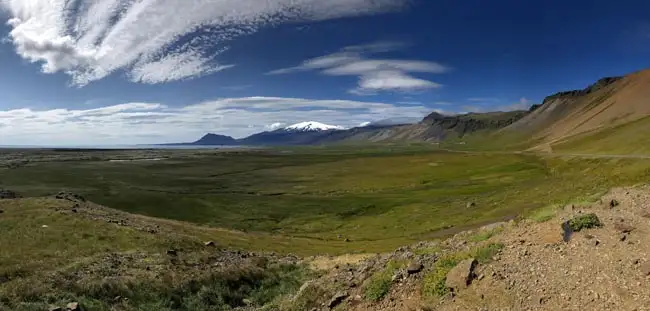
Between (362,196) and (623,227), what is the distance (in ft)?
339

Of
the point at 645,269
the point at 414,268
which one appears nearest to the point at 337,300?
the point at 414,268

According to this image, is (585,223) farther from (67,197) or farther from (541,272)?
(67,197)

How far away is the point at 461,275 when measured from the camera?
1614cm

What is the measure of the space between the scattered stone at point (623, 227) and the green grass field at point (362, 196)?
2493cm

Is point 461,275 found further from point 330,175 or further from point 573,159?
point 330,175

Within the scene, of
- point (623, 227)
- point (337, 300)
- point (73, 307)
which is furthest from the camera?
point (73, 307)

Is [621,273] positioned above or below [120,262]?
above

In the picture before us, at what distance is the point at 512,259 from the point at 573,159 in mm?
149224

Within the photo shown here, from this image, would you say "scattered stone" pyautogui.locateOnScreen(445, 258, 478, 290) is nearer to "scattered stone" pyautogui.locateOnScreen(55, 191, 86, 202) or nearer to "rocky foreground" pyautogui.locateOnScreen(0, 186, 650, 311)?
"rocky foreground" pyautogui.locateOnScreen(0, 186, 650, 311)

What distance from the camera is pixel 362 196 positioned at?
392ft

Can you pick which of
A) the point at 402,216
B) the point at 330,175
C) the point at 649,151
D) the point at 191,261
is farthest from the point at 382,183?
the point at 191,261

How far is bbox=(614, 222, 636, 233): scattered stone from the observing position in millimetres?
16219

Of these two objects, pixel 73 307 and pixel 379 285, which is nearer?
pixel 379 285

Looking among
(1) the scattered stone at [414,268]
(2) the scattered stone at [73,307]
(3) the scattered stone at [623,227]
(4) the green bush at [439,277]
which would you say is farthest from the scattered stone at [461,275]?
(2) the scattered stone at [73,307]
